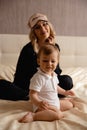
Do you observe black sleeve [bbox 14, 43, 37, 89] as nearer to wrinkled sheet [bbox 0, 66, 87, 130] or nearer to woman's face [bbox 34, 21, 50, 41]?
woman's face [bbox 34, 21, 50, 41]

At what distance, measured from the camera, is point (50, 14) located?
284 cm

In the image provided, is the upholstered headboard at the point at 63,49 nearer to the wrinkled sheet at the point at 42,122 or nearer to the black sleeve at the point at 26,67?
the black sleeve at the point at 26,67

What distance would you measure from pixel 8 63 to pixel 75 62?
689mm

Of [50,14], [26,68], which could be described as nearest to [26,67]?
[26,68]

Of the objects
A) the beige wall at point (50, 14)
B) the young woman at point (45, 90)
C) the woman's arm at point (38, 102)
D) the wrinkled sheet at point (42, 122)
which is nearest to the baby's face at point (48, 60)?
the young woman at point (45, 90)

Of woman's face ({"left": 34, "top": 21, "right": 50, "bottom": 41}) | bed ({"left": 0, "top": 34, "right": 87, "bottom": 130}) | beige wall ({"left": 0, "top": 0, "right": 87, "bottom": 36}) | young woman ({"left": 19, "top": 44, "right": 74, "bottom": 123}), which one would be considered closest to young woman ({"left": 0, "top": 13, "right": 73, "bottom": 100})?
woman's face ({"left": 34, "top": 21, "right": 50, "bottom": 41})

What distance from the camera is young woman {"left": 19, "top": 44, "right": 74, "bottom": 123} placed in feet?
4.75

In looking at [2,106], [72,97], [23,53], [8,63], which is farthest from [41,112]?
[8,63]

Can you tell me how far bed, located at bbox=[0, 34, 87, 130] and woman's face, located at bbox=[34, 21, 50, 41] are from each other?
48cm

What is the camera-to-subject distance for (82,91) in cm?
208

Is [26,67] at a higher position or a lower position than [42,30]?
lower

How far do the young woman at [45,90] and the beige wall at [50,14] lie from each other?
1302mm

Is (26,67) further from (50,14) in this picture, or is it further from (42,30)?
(50,14)

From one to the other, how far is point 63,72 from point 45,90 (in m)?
0.94
